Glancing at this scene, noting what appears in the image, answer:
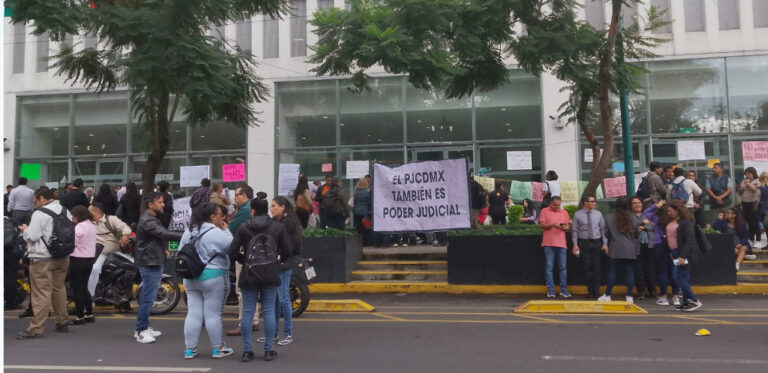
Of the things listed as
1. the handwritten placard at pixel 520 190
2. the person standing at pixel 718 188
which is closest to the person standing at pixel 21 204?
the handwritten placard at pixel 520 190

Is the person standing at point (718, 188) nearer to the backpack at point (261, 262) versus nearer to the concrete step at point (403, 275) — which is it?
the concrete step at point (403, 275)

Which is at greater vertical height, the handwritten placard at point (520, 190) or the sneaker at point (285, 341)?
the handwritten placard at point (520, 190)

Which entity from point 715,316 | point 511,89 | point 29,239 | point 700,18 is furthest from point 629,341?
point 700,18

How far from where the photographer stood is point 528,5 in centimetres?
1042

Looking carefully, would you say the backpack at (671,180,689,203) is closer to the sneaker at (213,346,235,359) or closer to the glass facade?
the sneaker at (213,346,235,359)

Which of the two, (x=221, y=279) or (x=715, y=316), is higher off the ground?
(x=221, y=279)

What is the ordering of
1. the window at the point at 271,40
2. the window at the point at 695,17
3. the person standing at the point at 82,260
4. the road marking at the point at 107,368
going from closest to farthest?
the road marking at the point at 107,368, the person standing at the point at 82,260, the window at the point at 695,17, the window at the point at 271,40

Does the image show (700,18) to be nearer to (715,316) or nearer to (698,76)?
(698,76)

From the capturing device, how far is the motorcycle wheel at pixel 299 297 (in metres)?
9.23

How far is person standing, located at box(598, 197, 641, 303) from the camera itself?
1016cm

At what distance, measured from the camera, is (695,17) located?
18.6 metres

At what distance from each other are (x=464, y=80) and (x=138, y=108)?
6.50m

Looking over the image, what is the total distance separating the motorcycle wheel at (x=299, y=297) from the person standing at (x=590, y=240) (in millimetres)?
4619

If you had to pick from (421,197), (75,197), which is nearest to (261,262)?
(421,197)
